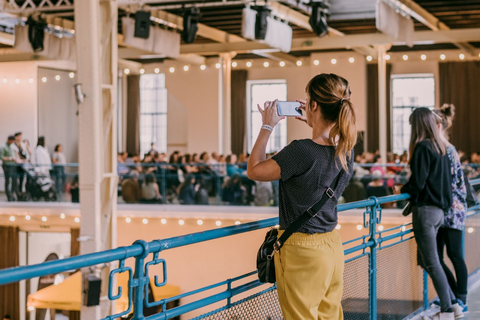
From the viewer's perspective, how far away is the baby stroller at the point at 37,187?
44.1 feet

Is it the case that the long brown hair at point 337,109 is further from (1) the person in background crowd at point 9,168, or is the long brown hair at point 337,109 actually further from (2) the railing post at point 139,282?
(1) the person in background crowd at point 9,168

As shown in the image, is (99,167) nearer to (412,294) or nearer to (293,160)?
(412,294)

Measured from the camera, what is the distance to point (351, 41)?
14711 mm

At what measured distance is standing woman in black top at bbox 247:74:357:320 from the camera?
221 cm

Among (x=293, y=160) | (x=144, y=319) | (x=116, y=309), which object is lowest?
(x=116, y=309)

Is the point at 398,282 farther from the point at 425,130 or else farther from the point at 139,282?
the point at 139,282

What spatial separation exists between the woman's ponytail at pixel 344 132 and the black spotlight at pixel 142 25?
908 centimetres

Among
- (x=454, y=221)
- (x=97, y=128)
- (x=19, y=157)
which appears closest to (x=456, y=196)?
(x=454, y=221)

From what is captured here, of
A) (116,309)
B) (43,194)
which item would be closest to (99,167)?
(116,309)

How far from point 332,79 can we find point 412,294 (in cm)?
274

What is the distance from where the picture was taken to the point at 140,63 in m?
21.2

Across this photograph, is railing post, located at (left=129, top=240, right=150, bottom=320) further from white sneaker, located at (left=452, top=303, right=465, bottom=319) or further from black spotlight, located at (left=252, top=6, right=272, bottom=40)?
black spotlight, located at (left=252, top=6, right=272, bottom=40)

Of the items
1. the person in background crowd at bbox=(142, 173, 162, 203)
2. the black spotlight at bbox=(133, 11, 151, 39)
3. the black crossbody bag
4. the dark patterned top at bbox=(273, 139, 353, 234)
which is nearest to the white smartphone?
the dark patterned top at bbox=(273, 139, 353, 234)

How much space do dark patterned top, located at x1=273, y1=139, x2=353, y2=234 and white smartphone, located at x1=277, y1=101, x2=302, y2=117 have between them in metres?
0.13
